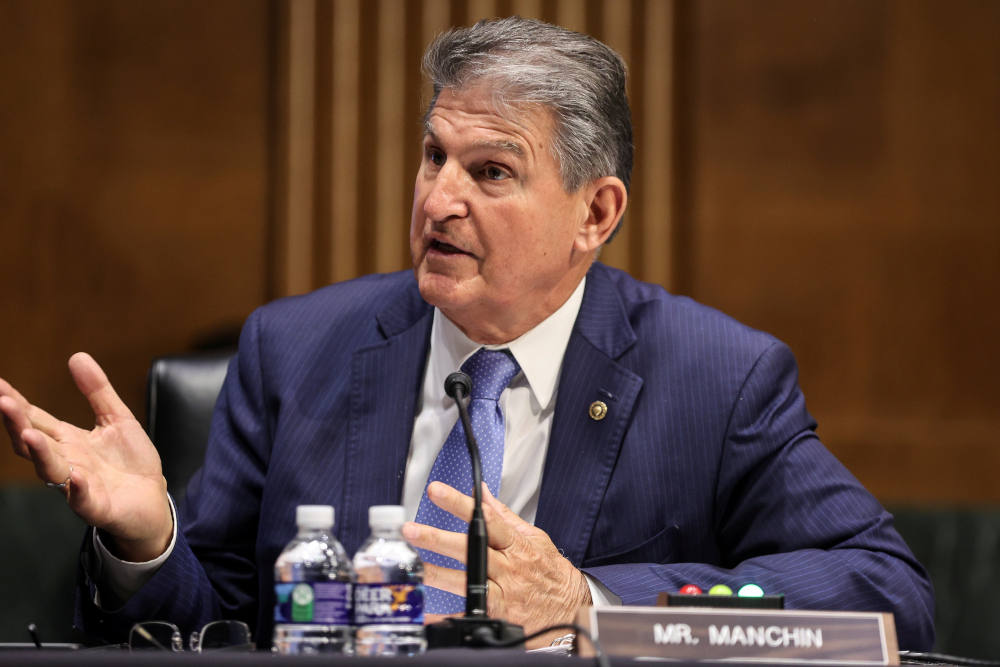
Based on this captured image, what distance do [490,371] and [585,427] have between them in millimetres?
198

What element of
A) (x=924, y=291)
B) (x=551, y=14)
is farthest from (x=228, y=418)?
(x=924, y=291)

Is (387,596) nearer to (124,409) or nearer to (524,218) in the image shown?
(124,409)

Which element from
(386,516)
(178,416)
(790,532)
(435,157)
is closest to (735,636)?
(386,516)

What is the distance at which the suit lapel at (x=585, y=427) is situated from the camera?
2.04 m

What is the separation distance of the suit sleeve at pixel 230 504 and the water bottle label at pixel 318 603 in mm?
672

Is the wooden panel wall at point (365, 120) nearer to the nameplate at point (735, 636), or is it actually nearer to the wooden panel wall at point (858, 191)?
the wooden panel wall at point (858, 191)

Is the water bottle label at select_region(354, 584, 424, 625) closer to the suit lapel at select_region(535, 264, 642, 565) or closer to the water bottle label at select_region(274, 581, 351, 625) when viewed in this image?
the water bottle label at select_region(274, 581, 351, 625)

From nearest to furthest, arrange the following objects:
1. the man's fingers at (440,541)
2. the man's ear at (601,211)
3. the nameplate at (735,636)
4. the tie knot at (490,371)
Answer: the nameplate at (735,636), the man's fingers at (440,541), the tie knot at (490,371), the man's ear at (601,211)

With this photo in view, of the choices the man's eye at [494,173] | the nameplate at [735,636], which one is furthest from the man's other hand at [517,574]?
the man's eye at [494,173]

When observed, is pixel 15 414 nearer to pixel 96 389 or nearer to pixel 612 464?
pixel 96 389

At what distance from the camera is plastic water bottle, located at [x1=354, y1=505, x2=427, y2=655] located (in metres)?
1.28

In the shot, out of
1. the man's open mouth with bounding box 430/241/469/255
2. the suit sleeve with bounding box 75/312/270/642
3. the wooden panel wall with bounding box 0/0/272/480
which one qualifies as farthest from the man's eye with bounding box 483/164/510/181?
the wooden panel wall with bounding box 0/0/272/480

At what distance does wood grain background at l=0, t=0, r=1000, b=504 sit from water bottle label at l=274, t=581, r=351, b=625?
7.91 feet

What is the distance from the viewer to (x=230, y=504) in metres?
2.16
